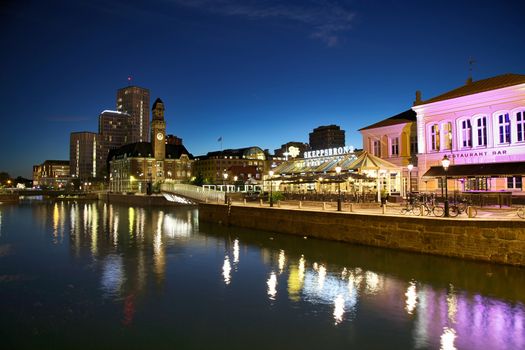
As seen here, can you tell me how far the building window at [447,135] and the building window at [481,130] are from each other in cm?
243

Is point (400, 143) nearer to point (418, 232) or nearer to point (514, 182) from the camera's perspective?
point (514, 182)

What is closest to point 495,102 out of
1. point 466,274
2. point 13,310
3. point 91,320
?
point 466,274

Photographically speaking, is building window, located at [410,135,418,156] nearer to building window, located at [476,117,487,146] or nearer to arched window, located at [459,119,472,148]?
arched window, located at [459,119,472,148]

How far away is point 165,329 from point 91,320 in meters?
2.81

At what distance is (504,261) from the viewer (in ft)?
64.0

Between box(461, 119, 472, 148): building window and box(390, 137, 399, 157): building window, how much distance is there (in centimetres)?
918

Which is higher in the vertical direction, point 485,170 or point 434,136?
point 434,136

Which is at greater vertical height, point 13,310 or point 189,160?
point 189,160

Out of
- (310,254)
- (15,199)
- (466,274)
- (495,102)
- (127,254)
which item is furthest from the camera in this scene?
(15,199)

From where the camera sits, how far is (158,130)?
147875 millimetres

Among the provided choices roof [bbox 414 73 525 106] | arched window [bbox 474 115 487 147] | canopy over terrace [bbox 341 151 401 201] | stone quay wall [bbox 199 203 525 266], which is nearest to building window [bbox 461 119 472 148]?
arched window [bbox 474 115 487 147]

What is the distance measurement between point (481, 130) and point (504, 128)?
1804 millimetres

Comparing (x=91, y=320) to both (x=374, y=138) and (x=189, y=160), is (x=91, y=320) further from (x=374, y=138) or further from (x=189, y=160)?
(x=189, y=160)

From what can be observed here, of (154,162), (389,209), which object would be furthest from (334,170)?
(154,162)
